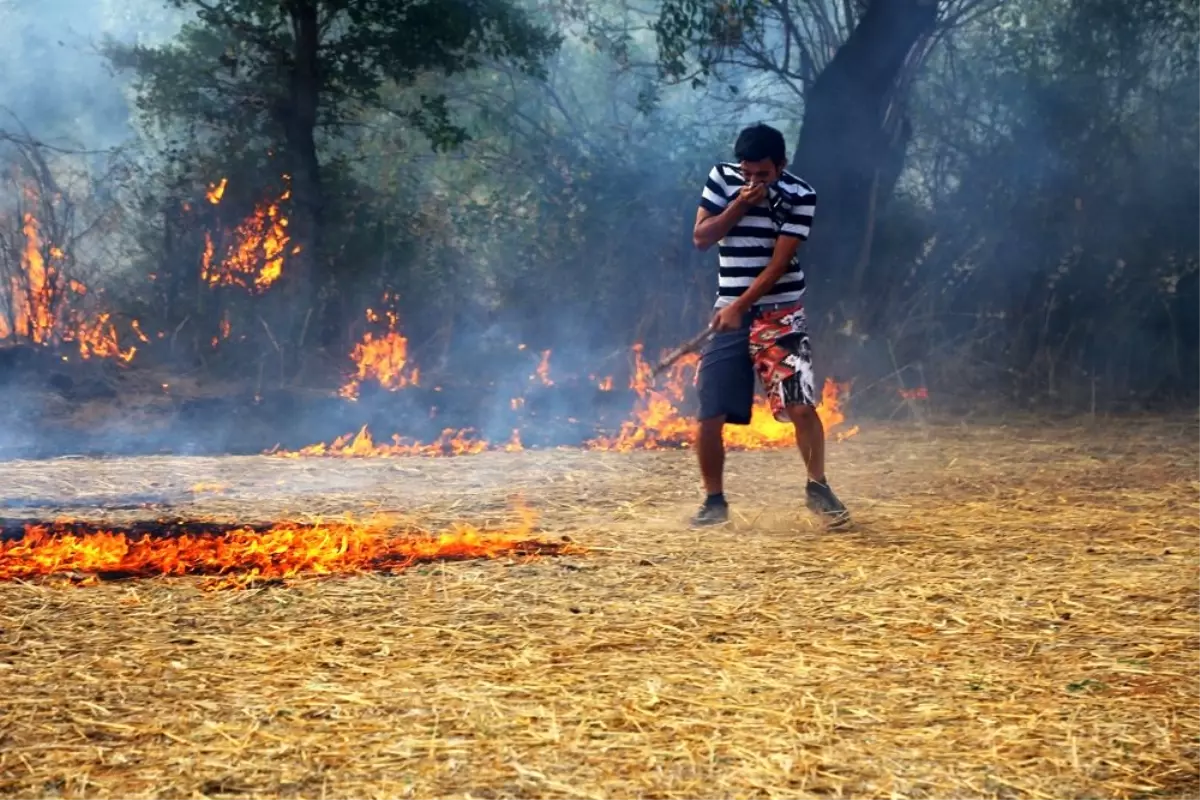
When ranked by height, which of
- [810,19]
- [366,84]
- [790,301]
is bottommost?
[790,301]

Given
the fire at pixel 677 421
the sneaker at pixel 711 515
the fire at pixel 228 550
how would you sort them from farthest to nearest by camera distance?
the fire at pixel 677 421 < the sneaker at pixel 711 515 < the fire at pixel 228 550

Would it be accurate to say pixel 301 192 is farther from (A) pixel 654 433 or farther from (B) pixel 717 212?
(B) pixel 717 212

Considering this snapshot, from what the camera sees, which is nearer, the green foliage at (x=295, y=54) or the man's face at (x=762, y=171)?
the man's face at (x=762, y=171)

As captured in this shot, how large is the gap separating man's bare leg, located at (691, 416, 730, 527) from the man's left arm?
0.60 m

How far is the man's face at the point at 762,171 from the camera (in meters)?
5.74

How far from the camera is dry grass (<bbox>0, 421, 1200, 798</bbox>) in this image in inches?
109

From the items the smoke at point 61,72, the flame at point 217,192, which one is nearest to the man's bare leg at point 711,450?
the flame at point 217,192

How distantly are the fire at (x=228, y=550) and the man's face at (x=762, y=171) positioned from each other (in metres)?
1.82

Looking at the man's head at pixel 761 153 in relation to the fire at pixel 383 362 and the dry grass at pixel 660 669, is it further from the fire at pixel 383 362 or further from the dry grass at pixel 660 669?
the fire at pixel 383 362

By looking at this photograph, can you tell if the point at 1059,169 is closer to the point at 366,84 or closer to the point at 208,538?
the point at 366,84

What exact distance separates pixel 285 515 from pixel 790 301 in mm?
2518

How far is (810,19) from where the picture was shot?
1330cm

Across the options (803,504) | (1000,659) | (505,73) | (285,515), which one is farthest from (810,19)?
(1000,659)

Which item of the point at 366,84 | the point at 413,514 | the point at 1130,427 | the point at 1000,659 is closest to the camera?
the point at 1000,659
